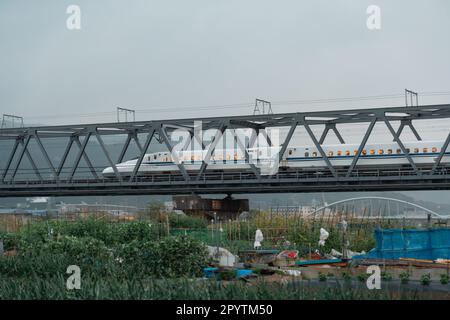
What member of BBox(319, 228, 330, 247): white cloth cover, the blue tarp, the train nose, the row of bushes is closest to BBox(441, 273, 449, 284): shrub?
the blue tarp

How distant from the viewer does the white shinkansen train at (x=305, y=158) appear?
5197cm

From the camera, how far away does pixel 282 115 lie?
54719mm

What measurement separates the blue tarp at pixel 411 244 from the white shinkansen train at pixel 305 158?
29309mm

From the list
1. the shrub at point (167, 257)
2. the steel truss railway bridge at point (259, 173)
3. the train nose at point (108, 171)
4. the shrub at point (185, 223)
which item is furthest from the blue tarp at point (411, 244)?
the train nose at point (108, 171)

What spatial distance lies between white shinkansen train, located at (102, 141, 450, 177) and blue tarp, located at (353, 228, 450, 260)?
96.2 feet

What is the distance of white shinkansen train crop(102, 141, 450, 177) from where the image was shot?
5197 centimetres

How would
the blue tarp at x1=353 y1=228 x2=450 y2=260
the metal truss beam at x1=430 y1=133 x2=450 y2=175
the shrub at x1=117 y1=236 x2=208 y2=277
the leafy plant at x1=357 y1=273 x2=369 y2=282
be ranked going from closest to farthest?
the leafy plant at x1=357 y1=273 x2=369 y2=282 < the shrub at x1=117 y1=236 x2=208 y2=277 < the blue tarp at x1=353 y1=228 x2=450 y2=260 < the metal truss beam at x1=430 y1=133 x2=450 y2=175

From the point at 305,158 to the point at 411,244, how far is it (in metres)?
34.9

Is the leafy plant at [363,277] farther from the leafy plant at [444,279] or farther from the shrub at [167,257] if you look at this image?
the shrub at [167,257]

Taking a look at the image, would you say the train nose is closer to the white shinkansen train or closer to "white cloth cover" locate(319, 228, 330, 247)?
the white shinkansen train

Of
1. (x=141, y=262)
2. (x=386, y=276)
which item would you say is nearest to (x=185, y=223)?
(x=141, y=262)

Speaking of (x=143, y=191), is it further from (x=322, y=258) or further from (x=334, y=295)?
(x=334, y=295)
